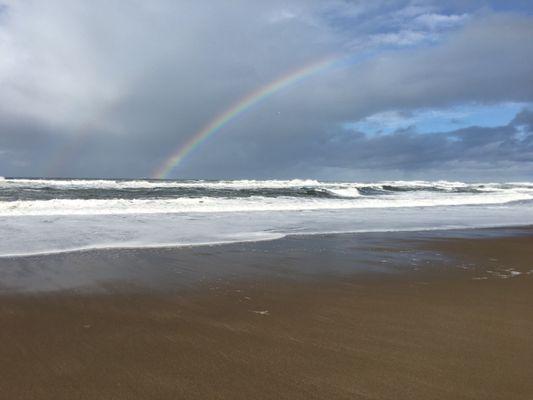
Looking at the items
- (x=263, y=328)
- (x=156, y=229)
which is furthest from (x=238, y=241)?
(x=263, y=328)

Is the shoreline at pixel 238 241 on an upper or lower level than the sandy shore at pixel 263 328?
upper

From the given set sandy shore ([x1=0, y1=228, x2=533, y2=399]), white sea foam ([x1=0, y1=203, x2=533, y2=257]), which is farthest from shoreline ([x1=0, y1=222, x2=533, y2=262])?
sandy shore ([x1=0, y1=228, x2=533, y2=399])

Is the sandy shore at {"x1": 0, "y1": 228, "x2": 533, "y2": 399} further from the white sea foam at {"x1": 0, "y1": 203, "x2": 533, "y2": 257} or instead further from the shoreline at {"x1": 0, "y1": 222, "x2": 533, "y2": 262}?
the white sea foam at {"x1": 0, "y1": 203, "x2": 533, "y2": 257}

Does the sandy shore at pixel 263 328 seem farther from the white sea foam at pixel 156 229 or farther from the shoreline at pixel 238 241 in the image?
the white sea foam at pixel 156 229

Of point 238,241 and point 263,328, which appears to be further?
point 238,241

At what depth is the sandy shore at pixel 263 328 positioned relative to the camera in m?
2.54

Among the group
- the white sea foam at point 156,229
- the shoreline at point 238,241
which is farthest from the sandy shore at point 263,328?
the white sea foam at point 156,229

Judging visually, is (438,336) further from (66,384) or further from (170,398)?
(66,384)

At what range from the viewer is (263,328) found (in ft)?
11.7

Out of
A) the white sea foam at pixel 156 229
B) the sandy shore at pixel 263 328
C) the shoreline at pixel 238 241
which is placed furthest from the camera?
the white sea foam at pixel 156 229

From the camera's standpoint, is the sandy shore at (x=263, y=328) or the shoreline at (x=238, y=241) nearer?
→ the sandy shore at (x=263, y=328)

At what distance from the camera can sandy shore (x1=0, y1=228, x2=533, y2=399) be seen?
2.54 meters

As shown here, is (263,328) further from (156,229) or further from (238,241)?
(156,229)

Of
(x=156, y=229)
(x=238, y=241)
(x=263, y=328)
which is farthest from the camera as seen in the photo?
(x=156, y=229)
